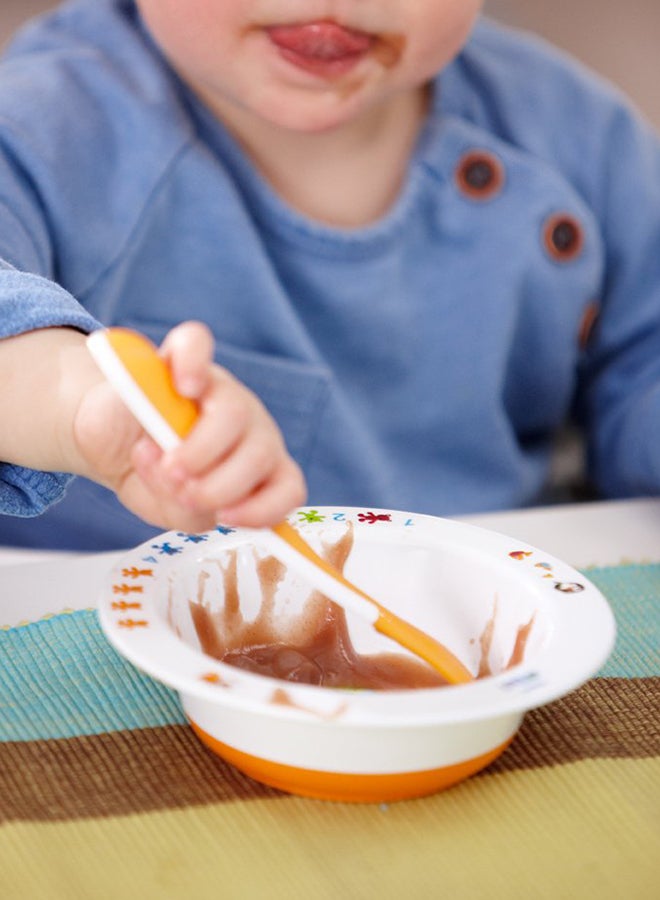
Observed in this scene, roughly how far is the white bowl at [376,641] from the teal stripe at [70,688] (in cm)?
3

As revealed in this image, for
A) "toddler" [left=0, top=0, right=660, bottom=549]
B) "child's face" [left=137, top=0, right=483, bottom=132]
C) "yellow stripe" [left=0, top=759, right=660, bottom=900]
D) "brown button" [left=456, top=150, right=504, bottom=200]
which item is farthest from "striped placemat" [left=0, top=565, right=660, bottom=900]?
"brown button" [left=456, top=150, right=504, bottom=200]

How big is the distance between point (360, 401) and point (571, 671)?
1.85 feet

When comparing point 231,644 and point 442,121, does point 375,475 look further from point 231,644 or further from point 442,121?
point 231,644

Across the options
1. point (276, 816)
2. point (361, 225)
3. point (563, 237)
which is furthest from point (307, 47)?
point (276, 816)

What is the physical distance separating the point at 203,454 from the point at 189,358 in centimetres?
3

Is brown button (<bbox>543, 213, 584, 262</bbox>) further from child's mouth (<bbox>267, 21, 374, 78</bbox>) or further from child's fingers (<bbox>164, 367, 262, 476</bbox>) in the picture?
child's fingers (<bbox>164, 367, 262, 476</bbox>)

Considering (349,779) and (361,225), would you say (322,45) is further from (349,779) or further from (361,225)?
(349,779)

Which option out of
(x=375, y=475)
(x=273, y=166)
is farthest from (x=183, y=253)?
(x=375, y=475)

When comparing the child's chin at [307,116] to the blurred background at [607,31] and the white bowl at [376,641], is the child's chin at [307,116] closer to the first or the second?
the white bowl at [376,641]

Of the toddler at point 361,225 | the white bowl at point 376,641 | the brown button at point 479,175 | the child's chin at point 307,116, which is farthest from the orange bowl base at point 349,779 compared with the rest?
the brown button at point 479,175

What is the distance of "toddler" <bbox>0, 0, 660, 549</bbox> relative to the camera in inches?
31.5

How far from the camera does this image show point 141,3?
0.83 m

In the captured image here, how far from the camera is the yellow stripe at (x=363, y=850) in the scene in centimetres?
39

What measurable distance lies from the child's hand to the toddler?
11.4 inches
